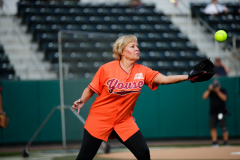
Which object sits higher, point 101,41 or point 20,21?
point 20,21

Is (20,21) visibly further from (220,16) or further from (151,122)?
(220,16)

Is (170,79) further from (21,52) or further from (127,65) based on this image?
(21,52)

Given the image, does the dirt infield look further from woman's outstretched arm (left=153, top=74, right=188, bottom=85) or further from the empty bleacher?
the empty bleacher

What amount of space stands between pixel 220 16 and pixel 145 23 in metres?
3.30

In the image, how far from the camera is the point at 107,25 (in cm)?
1520

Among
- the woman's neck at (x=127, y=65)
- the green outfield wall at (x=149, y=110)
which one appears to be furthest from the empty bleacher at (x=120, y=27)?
the woman's neck at (x=127, y=65)

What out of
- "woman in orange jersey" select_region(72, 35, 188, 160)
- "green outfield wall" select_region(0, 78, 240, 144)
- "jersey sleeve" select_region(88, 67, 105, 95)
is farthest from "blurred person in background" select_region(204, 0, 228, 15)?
"jersey sleeve" select_region(88, 67, 105, 95)

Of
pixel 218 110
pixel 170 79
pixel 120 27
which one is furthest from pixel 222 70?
pixel 170 79

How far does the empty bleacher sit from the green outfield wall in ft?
4.69

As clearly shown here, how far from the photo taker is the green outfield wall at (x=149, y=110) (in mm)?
10992

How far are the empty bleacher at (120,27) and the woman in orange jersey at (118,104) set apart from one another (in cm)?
785


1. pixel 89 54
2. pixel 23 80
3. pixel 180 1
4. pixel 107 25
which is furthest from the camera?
pixel 180 1

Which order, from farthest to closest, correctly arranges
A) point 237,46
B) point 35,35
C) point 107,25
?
point 107,25 → point 35,35 → point 237,46

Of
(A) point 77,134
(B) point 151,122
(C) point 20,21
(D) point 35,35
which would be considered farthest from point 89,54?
(C) point 20,21
